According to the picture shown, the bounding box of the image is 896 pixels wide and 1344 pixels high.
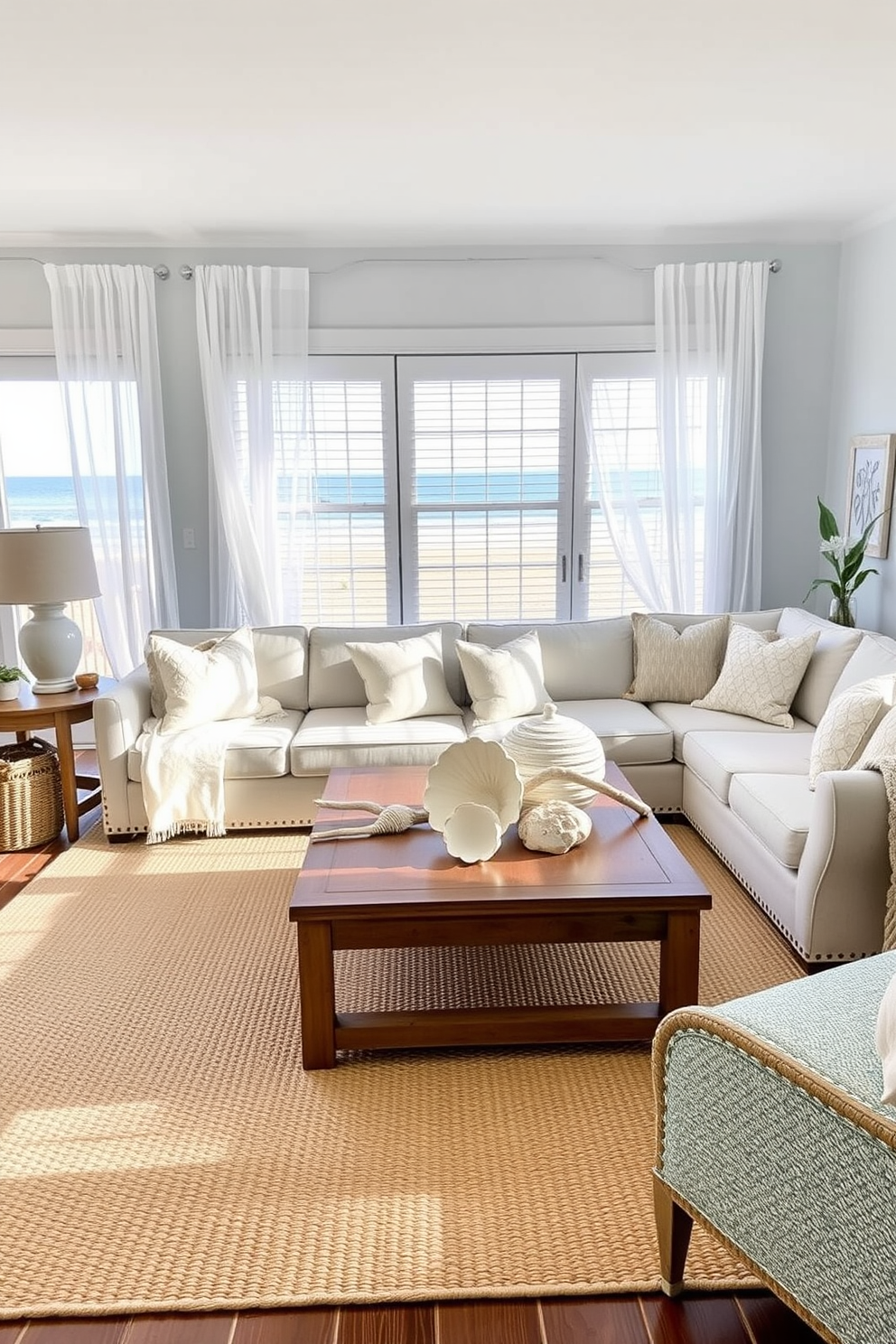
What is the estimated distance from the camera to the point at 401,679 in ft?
13.7

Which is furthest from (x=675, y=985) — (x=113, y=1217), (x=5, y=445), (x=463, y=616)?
(x=5, y=445)

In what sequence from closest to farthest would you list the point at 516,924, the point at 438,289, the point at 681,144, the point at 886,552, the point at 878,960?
the point at 878,960
the point at 516,924
the point at 681,144
the point at 886,552
the point at 438,289

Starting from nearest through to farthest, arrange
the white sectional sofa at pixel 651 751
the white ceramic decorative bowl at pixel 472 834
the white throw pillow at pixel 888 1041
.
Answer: the white throw pillow at pixel 888 1041 < the white ceramic decorative bowl at pixel 472 834 < the white sectional sofa at pixel 651 751

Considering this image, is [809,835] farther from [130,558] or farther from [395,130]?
[130,558]

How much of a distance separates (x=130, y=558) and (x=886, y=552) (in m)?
3.61

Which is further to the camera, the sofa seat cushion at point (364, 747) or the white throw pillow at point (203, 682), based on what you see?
the white throw pillow at point (203, 682)

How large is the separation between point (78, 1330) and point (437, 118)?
3.24m

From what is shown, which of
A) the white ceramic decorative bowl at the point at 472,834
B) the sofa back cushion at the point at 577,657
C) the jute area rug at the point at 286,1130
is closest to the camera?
the jute area rug at the point at 286,1130

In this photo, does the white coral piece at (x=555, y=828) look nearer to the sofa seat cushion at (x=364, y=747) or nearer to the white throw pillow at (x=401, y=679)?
the sofa seat cushion at (x=364, y=747)

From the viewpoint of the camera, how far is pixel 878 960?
6.17 feet

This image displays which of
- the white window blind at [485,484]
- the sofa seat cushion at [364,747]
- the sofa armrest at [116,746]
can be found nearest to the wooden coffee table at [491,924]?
the sofa seat cushion at [364,747]

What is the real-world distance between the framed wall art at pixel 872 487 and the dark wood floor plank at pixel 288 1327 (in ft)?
12.8

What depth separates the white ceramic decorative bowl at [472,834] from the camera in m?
2.59

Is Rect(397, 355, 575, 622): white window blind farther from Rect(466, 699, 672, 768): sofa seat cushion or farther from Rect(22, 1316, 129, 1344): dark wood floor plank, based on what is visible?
Rect(22, 1316, 129, 1344): dark wood floor plank
